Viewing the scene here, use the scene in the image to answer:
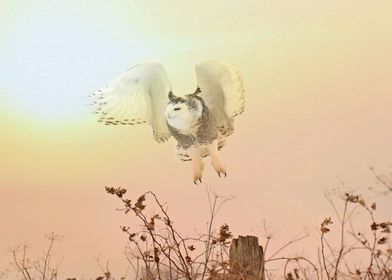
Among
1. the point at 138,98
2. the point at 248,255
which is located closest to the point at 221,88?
the point at 138,98

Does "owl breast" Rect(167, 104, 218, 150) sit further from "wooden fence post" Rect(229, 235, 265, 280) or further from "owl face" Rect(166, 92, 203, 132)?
"wooden fence post" Rect(229, 235, 265, 280)

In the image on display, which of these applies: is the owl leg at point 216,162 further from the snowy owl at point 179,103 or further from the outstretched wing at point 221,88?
the outstretched wing at point 221,88

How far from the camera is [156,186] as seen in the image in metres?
2.69

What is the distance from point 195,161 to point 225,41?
0.47 meters

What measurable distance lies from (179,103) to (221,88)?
6.5 inches

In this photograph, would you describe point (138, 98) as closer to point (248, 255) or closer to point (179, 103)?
point (179, 103)

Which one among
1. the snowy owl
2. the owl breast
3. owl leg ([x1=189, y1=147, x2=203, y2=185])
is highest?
the snowy owl

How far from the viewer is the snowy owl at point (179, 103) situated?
2.43 metres

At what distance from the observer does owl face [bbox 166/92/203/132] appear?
2.48 m

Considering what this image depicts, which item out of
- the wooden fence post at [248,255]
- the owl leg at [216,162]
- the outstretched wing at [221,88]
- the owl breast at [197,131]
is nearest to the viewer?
the wooden fence post at [248,255]

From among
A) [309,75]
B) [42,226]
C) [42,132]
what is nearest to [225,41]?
[309,75]

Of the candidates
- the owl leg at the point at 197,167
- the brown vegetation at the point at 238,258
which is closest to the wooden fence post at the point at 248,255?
the brown vegetation at the point at 238,258

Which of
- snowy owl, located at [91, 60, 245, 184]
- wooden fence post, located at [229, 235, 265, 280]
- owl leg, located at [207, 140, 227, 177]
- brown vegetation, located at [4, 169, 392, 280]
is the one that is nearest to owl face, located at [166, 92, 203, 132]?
snowy owl, located at [91, 60, 245, 184]

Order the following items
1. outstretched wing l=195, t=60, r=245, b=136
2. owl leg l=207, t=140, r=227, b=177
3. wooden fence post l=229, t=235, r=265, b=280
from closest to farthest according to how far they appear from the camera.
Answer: wooden fence post l=229, t=235, r=265, b=280 → outstretched wing l=195, t=60, r=245, b=136 → owl leg l=207, t=140, r=227, b=177
